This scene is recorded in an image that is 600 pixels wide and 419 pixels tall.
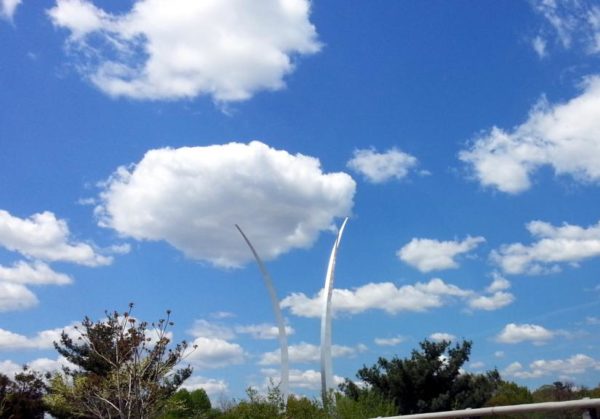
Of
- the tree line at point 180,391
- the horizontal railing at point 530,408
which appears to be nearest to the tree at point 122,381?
the tree line at point 180,391

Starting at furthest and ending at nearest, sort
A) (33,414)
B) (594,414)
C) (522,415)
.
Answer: (33,414) < (522,415) < (594,414)

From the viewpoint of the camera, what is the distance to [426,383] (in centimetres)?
3447

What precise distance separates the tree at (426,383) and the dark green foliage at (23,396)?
1657 cm

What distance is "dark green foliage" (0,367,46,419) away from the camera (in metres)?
37.4

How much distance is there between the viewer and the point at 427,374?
112 feet

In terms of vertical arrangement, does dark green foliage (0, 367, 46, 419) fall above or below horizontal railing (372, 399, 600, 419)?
above

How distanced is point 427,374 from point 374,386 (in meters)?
2.60

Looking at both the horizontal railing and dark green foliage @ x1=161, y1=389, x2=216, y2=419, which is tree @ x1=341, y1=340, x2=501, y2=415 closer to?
dark green foliage @ x1=161, y1=389, x2=216, y2=419

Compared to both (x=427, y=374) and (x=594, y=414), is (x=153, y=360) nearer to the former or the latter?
(x=427, y=374)

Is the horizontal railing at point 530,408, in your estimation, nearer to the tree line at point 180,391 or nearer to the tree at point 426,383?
the tree line at point 180,391

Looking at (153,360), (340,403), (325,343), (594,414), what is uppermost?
(325,343)

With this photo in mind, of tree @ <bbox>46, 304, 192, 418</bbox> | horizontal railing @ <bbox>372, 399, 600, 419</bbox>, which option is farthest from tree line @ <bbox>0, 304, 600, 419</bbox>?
horizontal railing @ <bbox>372, 399, 600, 419</bbox>

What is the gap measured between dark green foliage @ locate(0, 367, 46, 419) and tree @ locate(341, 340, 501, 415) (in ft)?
54.4

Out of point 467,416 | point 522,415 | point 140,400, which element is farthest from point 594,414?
point 140,400
